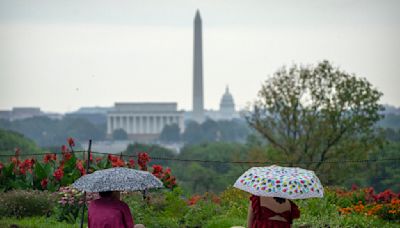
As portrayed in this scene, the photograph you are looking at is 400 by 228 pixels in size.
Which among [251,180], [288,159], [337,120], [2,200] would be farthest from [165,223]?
[337,120]

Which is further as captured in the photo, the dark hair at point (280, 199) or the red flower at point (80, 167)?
the red flower at point (80, 167)

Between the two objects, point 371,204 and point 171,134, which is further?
point 171,134

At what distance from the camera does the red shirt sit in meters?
7.93

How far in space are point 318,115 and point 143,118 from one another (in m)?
114

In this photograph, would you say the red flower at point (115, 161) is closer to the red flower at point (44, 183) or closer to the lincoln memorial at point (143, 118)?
the red flower at point (44, 183)

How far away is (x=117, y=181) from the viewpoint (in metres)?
8.00

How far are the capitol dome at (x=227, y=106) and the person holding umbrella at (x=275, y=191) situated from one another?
173977 millimetres

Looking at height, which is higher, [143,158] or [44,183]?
[143,158]

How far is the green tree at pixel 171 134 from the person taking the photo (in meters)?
130

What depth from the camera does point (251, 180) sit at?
761cm

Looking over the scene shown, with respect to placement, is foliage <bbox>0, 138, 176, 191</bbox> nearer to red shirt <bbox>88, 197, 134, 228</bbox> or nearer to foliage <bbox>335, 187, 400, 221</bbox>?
foliage <bbox>335, 187, 400, 221</bbox>

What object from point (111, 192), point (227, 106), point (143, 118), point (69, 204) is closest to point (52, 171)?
point (69, 204)

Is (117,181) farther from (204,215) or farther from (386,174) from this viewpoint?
(386,174)

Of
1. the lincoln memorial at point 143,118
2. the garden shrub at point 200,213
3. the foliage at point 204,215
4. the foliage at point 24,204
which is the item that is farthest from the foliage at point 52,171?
the lincoln memorial at point 143,118
